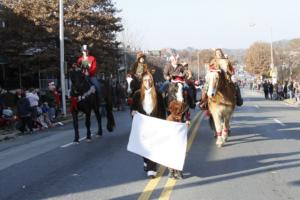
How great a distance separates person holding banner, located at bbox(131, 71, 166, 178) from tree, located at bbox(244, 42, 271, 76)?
123883 millimetres

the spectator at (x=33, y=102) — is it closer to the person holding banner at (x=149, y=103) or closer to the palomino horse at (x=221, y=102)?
the palomino horse at (x=221, y=102)

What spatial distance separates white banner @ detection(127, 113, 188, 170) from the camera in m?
9.30

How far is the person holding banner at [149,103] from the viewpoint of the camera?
9.77 meters

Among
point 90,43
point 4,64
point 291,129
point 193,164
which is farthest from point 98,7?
point 193,164

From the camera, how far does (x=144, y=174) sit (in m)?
10.1

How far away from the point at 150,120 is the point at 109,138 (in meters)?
7.05

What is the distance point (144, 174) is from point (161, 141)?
3.16ft

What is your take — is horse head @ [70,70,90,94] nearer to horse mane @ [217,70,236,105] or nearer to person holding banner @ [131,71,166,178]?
horse mane @ [217,70,236,105]

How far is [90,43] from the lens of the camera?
128 ft

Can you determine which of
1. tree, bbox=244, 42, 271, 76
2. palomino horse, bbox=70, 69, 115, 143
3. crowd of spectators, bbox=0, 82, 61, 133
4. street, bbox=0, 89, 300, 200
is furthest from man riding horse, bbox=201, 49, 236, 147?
tree, bbox=244, 42, 271, 76

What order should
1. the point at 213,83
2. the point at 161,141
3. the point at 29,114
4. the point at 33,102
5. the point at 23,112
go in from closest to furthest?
the point at 161,141, the point at 213,83, the point at 23,112, the point at 29,114, the point at 33,102

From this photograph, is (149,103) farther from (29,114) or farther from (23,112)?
(29,114)

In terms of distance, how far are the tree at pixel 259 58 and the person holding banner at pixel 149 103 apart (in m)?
124

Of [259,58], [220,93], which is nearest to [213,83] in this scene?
[220,93]
